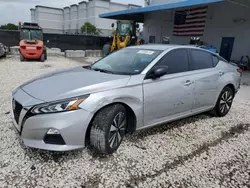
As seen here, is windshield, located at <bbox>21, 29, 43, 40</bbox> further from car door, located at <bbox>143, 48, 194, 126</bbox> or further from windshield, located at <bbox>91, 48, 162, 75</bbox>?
car door, located at <bbox>143, 48, 194, 126</bbox>

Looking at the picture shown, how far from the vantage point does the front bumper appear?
218 cm

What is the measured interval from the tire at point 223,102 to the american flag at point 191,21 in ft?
43.5

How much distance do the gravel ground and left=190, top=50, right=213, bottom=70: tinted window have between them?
3.86ft

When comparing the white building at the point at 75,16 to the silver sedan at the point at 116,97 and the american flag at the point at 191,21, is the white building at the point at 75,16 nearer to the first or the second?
the american flag at the point at 191,21

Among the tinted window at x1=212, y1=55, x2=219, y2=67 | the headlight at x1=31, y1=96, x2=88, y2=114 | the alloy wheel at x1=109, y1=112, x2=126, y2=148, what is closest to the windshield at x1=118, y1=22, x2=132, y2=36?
the tinted window at x1=212, y1=55, x2=219, y2=67

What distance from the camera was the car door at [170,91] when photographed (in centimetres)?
285

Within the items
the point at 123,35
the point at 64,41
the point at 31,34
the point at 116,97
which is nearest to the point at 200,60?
the point at 116,97

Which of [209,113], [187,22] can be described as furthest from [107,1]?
[209,113]

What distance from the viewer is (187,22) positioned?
16.8m

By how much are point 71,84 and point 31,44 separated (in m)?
10.6

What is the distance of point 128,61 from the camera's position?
10.8 feet

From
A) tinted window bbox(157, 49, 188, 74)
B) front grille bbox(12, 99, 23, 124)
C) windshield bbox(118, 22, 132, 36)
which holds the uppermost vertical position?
windshield bbox(118, 22, 132, 36)

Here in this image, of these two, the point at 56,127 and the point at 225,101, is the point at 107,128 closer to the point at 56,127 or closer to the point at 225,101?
the point at 56,127

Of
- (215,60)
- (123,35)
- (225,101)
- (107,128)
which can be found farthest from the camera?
(123,35)
